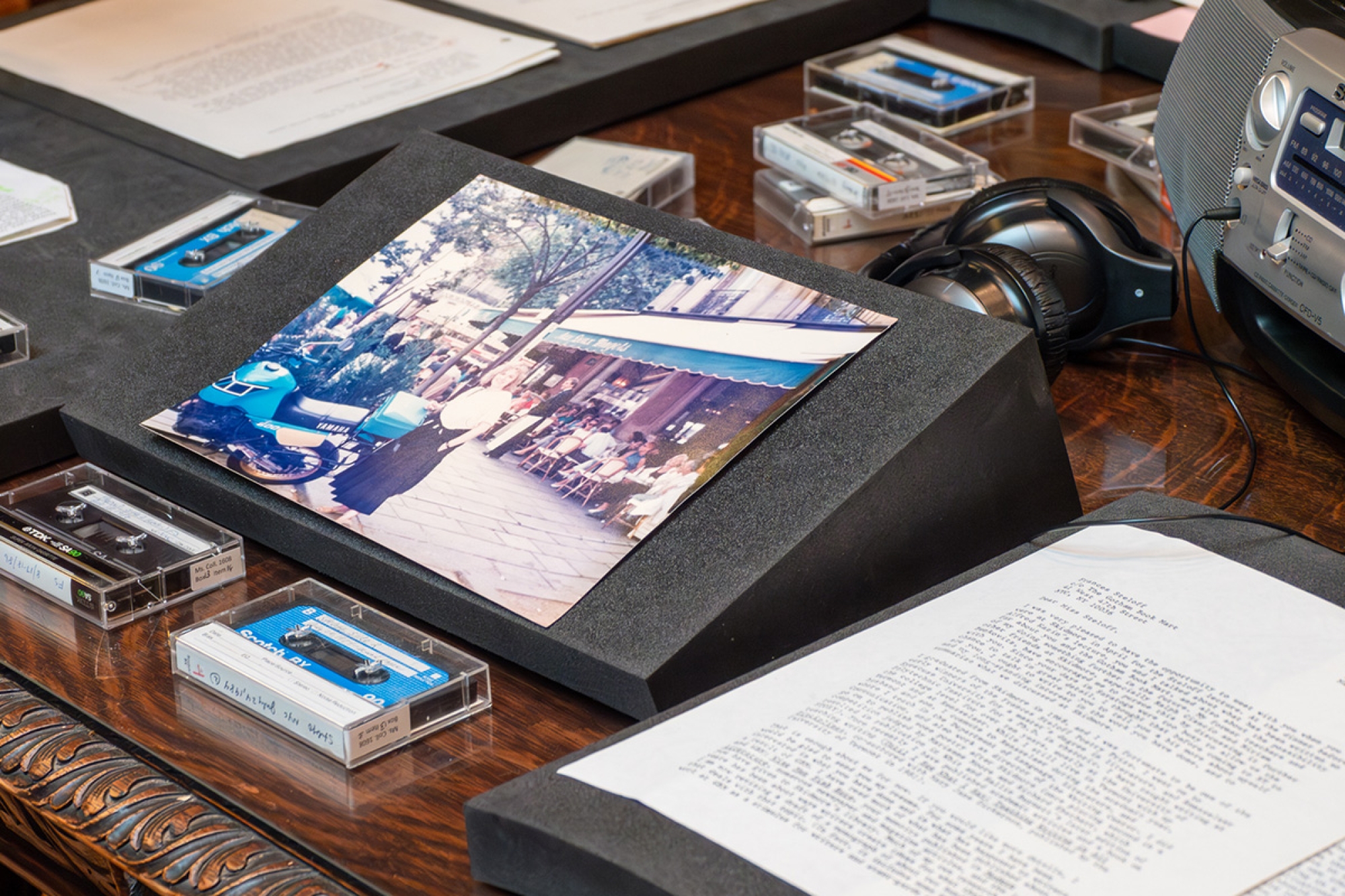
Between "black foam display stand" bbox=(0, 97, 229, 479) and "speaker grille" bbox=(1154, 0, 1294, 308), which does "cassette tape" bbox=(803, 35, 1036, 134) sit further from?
"black foam display stand" bbox=(0, 97, 229, 479)

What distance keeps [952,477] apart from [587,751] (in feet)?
0.67

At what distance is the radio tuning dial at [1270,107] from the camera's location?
0.70 metres

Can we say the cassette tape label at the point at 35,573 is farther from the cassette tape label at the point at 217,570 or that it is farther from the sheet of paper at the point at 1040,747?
the sheet of paper at the point at 1040,747

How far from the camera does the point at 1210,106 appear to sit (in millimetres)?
804

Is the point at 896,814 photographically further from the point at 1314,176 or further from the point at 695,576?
the point at 1314,176

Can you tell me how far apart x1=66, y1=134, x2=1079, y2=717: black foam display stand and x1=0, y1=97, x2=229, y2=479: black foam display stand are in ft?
0.21

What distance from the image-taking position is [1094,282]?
2.61ft

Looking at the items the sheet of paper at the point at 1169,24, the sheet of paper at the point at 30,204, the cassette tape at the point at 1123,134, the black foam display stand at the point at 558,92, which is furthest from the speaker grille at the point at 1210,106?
the sheet of paper at the point at 30,204

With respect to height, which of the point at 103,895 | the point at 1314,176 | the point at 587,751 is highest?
the point at 1314,176

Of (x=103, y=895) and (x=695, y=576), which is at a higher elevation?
(x=695, y=576)

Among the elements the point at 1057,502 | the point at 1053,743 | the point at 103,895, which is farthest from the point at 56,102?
the point at 1053,743

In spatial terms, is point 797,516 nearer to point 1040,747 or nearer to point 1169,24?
point 1040,747

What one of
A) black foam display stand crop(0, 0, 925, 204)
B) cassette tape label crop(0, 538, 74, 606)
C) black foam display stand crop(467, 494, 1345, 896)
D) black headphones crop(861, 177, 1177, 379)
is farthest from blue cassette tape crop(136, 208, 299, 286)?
black foam display stand crop(467, 494, 1345, 896)

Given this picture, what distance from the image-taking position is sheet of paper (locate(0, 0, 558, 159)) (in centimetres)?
113
